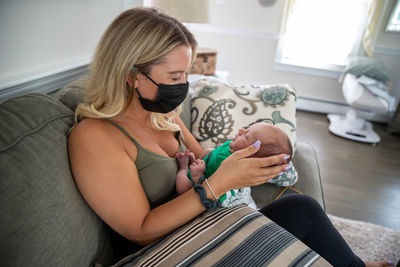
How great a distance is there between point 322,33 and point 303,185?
3.33m

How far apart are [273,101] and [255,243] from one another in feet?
3.07

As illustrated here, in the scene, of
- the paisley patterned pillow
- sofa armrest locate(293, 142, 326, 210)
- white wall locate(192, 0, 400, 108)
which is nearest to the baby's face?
the paisley patterned pillow

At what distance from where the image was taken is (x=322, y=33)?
153 inches

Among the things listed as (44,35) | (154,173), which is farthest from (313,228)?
(44,35)

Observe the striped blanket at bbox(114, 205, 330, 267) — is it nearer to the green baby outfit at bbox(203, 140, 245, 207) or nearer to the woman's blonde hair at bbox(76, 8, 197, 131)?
the green baby outfit at bbox(203, 140, 245, 207)

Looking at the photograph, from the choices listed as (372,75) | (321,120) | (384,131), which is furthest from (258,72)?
(384,131)

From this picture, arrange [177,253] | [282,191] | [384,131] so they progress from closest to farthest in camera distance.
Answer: [177,253], [282,191], [384,131]

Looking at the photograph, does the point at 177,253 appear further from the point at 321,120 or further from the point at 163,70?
the point at 321,120

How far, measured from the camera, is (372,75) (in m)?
3.25

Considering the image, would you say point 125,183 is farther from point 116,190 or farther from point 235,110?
point 235,110

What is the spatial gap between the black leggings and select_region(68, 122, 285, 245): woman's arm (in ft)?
0.92

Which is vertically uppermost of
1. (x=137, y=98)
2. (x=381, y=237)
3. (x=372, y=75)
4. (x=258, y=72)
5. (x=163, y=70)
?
(x=163, y=70)

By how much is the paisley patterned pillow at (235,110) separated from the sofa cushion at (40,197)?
2.67 feet

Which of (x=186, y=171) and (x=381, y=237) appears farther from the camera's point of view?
(x=381, y=237)
